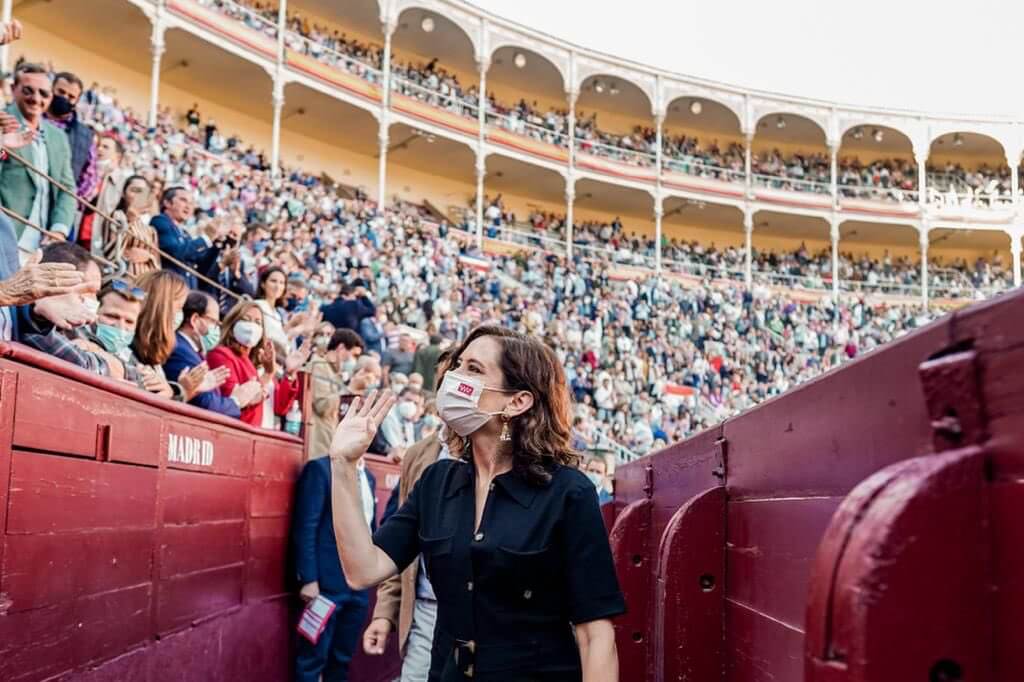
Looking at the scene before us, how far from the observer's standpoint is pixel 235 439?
15.7ft

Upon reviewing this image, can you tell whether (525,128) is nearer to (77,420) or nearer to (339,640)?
(339,640)

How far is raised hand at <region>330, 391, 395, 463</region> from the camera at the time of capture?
2.20 m

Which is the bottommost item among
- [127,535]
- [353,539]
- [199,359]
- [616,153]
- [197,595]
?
[197,595]

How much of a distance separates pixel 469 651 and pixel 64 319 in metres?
2.05

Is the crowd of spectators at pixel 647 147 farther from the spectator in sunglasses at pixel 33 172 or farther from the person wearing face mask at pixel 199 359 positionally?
the person wearing face mask at pixel 199 359

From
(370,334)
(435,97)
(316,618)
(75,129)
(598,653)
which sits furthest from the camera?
(435,97)

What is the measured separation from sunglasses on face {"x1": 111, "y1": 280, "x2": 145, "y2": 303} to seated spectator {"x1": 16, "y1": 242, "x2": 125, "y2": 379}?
0.51 metres

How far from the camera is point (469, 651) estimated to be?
6.62 feet

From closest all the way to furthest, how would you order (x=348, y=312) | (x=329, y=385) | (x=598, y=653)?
(x=598, y=653) → (x=329, y=385) → (x=348, y=312)

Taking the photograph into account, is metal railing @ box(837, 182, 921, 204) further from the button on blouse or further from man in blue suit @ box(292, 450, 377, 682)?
the button on blouse

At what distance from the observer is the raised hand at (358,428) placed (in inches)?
86.7

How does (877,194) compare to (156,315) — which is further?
(877,194)

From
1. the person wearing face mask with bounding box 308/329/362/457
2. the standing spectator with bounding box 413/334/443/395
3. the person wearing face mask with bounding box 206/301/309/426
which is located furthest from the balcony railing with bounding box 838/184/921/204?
the person wearing face mask with bounding box 206/301/309/426

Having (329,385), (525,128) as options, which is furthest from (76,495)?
(525,128)
